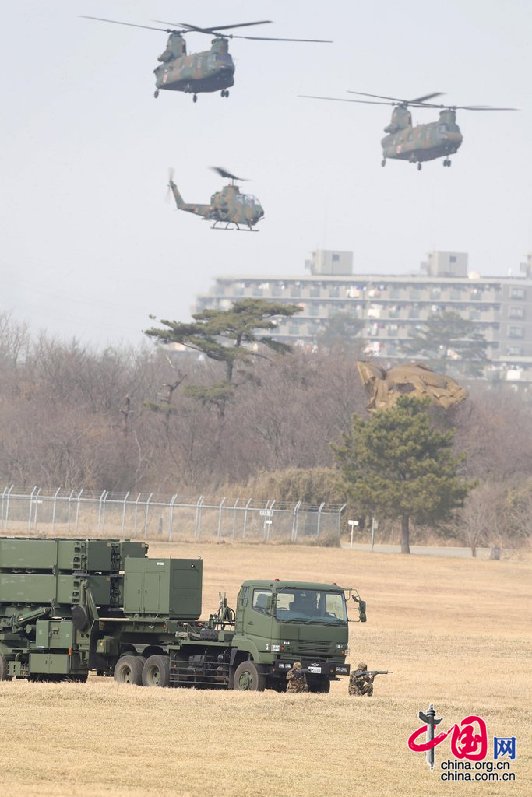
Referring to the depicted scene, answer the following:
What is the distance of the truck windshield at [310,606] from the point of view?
27.4 metres

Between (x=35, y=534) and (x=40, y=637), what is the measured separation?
4579 centimetres

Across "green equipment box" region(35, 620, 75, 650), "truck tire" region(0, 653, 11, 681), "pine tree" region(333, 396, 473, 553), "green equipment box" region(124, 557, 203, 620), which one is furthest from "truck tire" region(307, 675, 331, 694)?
"pine tree" region(333, 396, 473, 553)

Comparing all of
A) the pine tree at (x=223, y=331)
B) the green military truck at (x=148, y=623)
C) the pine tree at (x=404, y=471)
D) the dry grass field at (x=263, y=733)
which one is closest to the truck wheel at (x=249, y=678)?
the green military truck at (x=148, y=623)

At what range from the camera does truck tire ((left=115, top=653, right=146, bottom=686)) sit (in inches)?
1093

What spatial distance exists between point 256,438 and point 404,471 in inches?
1512

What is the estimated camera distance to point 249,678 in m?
27.3

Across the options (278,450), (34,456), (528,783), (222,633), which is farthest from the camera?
(278,450)

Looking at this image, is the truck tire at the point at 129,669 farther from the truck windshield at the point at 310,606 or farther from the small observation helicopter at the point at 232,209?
the small observation helicopter at the point at 232,209

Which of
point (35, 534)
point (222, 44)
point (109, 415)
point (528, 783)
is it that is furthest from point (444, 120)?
point (528, 783)

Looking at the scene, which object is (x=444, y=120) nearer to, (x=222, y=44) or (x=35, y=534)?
(x=222, y=44)

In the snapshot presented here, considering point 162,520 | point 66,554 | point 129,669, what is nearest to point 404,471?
point 162,520

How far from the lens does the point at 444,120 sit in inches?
4360

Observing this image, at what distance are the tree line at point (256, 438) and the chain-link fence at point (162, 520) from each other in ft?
13.4

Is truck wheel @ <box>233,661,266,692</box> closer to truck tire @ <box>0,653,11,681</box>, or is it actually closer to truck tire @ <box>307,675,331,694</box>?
truck tire @ <box>307,675,331,694</box>
